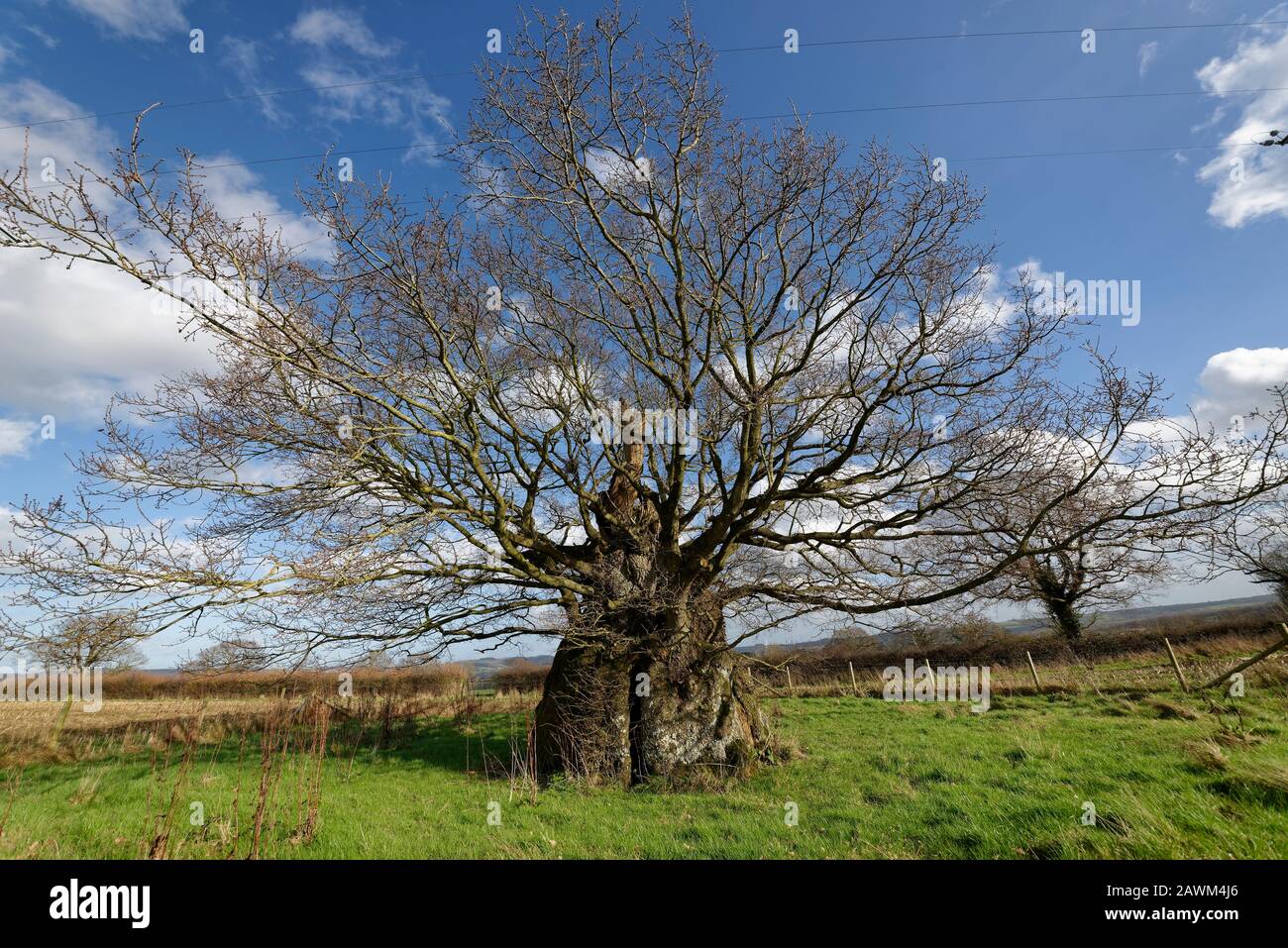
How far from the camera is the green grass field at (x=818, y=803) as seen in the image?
510 cm

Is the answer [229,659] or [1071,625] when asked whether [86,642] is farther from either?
[1071,625]

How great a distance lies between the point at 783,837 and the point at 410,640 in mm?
5859

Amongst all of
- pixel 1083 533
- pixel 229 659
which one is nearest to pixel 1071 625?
pixel 1083 533

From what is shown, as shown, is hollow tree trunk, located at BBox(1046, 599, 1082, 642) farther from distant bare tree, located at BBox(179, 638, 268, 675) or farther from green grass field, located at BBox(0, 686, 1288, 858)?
distant bare tree, located at BBox(179, 638, 268, 675)

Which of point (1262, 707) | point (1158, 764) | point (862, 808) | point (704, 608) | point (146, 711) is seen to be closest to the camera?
point (862, 808)

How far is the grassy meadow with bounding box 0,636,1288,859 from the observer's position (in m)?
5.14

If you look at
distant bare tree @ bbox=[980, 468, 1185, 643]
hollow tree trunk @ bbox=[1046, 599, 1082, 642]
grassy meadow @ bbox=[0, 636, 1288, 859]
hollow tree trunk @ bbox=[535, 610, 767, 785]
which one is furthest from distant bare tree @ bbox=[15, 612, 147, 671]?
hollow tree trunk @ bbox=[1046, 599, 1082, 642]

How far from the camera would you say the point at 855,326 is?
8992 millimetres

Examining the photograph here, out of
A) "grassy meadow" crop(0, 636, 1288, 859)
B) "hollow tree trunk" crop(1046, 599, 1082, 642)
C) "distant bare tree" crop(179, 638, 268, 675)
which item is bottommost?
"hollow tree trunk" crop(1046, 599, 1082, 642)

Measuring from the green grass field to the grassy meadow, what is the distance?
4cm

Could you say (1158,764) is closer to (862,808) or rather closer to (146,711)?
(862,808)

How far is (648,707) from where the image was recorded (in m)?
10.2

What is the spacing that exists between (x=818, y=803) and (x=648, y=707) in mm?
3433

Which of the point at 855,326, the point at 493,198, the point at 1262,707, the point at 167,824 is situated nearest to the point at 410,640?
the point at 167,824
